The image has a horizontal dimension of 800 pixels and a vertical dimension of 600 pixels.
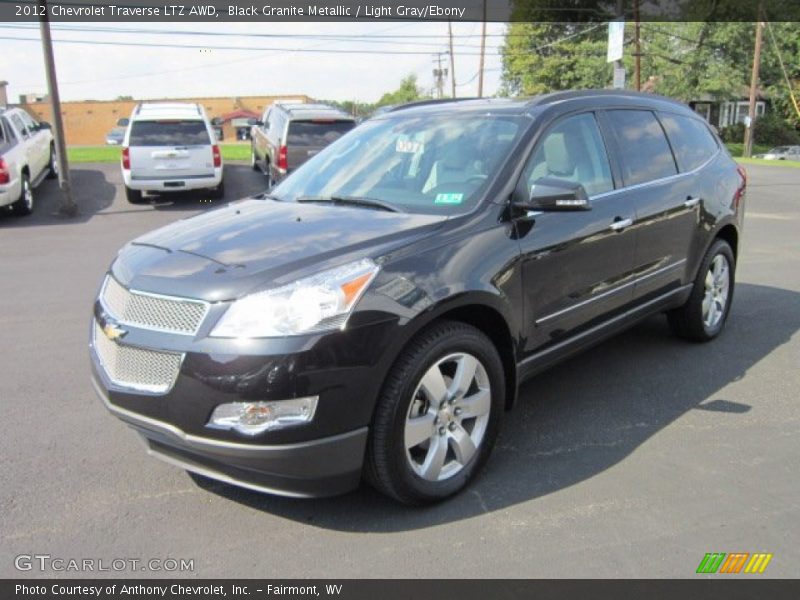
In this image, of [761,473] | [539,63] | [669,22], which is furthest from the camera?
[539,63]

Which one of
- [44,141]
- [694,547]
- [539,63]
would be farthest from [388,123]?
[539,63]

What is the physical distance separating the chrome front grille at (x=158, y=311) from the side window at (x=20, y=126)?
1212 cm

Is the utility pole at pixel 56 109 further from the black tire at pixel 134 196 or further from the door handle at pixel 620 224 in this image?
the door handle at pixel 620 224

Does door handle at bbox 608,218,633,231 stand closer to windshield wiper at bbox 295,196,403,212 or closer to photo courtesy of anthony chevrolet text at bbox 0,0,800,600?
photo courtesy of anthony chevrolet text at bbox 0,0,800,600

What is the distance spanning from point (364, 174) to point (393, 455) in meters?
1.85

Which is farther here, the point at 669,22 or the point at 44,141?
the point at 669,22

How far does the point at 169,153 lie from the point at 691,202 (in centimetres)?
1086

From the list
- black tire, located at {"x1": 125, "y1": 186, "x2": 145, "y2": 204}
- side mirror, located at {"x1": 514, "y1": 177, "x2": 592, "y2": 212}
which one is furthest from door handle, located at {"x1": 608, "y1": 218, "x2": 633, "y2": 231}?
black tire, located at {"x1": 125, "y1": 186, "x2": 145, "y2": 204}

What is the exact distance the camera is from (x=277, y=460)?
8.90 ft

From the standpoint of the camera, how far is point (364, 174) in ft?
13.5

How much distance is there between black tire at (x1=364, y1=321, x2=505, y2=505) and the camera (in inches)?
114

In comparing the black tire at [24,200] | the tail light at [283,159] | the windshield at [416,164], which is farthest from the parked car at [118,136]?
the windshield at [416,164]

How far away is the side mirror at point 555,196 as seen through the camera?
3.43 metres

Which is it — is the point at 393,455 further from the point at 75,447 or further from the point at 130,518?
the point at 75,447
